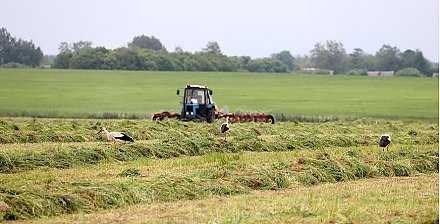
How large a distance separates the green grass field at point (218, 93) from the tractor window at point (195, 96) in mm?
11563

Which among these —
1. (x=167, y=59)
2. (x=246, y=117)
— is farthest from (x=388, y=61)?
(x=246, y=117)

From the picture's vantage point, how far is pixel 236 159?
65.9 ft

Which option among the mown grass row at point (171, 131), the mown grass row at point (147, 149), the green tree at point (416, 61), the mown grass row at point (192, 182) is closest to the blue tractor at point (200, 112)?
the mown grass row at point (171, 131)

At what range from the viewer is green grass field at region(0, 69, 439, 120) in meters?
54.6

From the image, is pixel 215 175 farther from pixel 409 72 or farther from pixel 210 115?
pixel 409 72

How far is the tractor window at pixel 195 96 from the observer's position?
35.8 meters

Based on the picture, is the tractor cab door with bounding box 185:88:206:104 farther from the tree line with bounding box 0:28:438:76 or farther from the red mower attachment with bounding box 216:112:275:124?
the tree line with bounding box 0:28:438:76

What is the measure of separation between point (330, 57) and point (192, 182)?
434 ft

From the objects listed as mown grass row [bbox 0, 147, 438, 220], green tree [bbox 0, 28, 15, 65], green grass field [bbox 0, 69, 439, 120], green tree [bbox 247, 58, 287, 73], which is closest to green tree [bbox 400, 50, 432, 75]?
green tree [bbox 247, 58, 287, 73]

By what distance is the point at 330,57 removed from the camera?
146m

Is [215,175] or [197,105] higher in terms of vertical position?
[215,175]

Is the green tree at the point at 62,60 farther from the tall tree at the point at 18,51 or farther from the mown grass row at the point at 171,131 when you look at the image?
the mown grass row at the point at 171,131

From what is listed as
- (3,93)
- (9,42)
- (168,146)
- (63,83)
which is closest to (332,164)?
(168,146)

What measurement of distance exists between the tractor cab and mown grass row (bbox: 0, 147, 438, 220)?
1421 centimetres
